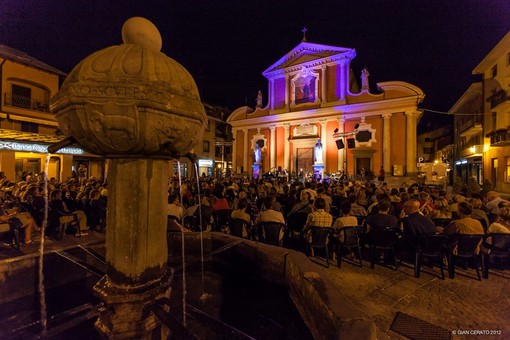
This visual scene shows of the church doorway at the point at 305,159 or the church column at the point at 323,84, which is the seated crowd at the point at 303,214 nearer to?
the church doorway at the point at 305,159

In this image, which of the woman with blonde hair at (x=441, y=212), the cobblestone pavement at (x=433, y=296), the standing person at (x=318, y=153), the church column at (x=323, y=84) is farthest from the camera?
the church column at (x=323, y=84)

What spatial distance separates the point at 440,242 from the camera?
445 cm

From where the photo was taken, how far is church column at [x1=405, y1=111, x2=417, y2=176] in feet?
70.8

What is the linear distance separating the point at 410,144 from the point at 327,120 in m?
7.60

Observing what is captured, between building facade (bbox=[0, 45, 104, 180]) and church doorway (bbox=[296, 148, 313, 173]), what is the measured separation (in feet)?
63.9

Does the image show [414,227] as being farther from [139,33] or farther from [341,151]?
[341,151]

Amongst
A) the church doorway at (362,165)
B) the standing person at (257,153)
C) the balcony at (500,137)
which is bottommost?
the church doorway at (362,165)

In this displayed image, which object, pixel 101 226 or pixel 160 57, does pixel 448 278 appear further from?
pixel 101 226

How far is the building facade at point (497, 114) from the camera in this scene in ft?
67.7

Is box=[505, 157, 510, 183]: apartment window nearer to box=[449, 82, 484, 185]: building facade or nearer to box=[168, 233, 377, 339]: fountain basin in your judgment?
box=[449, 82, 484, 185]: building facade

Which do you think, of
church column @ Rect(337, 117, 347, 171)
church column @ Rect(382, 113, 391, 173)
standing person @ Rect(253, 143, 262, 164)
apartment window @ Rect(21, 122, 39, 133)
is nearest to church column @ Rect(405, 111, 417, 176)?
church column @ Rect(382, 113, 391, 173)

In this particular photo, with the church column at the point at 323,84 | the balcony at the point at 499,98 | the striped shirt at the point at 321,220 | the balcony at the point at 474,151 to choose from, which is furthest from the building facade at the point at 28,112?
the balcony at the point at 474,151

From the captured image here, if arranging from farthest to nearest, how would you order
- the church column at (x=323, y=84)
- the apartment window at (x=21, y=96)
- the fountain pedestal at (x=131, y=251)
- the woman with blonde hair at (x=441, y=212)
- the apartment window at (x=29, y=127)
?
the church column at (x=323, y=84) < the apartment window at (x=29, y=127) < the apartment window at (x=21, y=96) < the woman with blonde hair at (x=441, y=212) < the fountain pedestal at (x=131, y=251)

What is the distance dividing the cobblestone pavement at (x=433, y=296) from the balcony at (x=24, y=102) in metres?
24.3
